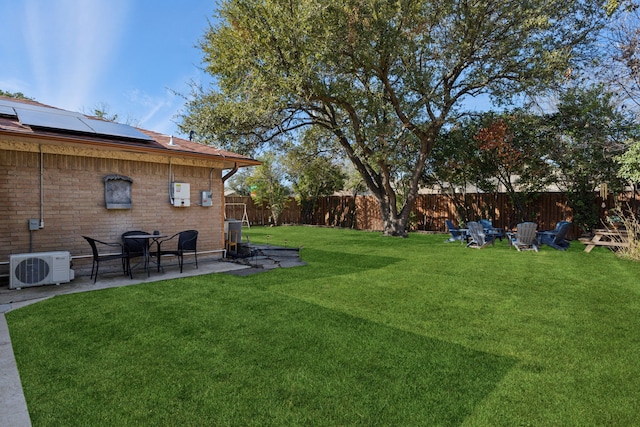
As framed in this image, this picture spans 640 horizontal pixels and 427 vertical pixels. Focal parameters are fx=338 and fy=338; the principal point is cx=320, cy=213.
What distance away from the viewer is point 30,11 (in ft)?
37.5

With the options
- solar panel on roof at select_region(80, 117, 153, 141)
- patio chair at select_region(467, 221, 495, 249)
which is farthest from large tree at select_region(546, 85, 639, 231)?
solar panel on roof at select_region(80, 117, 153, 141)

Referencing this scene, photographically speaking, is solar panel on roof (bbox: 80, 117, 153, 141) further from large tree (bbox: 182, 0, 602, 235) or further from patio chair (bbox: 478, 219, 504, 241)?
A: patio chair (bbox: 478, 219, 504, 241)

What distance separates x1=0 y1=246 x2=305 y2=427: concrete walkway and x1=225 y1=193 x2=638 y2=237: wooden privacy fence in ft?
29.2

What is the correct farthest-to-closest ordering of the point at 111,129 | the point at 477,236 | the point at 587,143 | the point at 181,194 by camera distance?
the point at 587,143
the point at 477,236
the point at 181,194
the point at 111,129

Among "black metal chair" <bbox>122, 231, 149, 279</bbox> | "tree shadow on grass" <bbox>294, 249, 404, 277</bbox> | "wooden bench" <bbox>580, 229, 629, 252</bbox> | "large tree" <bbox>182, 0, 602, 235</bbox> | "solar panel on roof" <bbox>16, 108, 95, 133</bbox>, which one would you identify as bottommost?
"tree shadow on grass" <bbox>294, 249, 404, 277</bbox>

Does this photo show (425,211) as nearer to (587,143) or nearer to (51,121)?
(587,143)

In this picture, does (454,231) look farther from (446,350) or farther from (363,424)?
(363,424)

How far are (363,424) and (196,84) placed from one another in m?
13.7

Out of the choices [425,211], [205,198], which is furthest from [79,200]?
[425,211]

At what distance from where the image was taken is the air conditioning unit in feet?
18.8

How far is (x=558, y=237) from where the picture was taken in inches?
407

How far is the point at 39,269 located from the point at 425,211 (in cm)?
1508

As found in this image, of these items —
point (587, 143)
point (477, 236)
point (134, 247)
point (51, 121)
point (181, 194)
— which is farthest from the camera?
point (587, 143)

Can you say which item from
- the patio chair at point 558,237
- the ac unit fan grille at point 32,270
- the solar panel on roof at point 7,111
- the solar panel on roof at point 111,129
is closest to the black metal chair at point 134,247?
the ac unit fan grille at point 32,270
